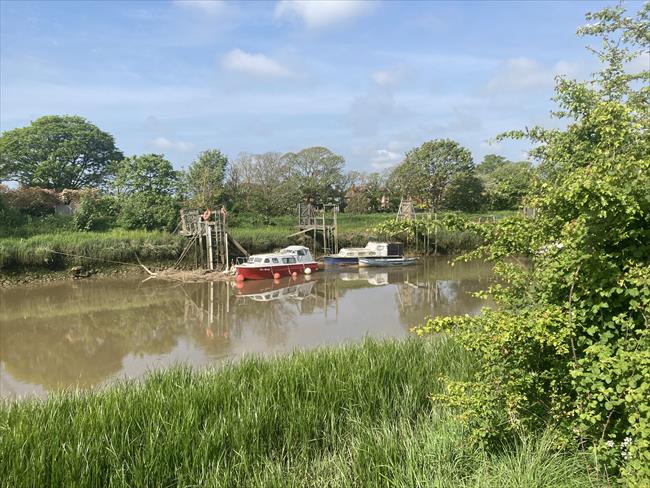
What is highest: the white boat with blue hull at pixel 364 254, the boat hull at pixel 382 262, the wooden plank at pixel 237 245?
the wooden plank at pixel 237 245

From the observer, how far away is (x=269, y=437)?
13.2 feet

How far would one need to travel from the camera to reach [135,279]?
19.9m

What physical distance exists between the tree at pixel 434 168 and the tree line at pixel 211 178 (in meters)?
0.08

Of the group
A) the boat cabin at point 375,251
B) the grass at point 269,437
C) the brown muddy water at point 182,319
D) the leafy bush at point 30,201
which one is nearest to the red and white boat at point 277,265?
the brown muddy water at point 182,319

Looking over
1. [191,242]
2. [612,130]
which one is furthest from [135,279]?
[612,130]

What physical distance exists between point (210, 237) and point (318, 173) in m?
18.7

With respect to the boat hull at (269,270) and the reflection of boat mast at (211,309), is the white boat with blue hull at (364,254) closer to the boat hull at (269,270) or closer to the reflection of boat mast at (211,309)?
the boat hull at (269,270)

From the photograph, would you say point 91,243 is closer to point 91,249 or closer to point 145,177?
point 91,249

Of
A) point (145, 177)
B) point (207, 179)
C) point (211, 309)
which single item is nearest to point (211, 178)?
point (207, 179)

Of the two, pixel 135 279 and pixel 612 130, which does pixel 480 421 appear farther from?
pixel 135 279

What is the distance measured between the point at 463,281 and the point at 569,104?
53.1 ft

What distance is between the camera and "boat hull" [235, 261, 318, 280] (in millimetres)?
19266

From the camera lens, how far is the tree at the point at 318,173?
36.7 metres

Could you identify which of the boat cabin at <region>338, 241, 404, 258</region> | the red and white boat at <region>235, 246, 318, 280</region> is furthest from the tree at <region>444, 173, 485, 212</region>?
the red and white boat at <region>235, 246, 318, 280</region>
